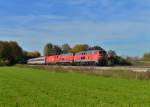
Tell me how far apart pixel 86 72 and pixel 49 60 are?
62111mm

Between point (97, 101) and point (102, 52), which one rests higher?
point (102, 52)

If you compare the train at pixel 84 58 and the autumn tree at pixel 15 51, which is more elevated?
the autumn tree at pixel 15 51

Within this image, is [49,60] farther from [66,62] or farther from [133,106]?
[133,106]

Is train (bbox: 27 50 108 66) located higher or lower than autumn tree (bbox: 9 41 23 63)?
lower

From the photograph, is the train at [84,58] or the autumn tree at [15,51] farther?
the autumn tree at [15,51]

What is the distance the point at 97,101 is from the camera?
59.0 ft

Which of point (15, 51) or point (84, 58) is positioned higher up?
point (15, 51)

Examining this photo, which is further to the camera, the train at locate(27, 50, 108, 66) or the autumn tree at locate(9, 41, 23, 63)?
the autumn tree at locate(9, 41, 23, 63)

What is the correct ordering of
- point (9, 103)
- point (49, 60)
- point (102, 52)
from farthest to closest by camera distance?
1. point (49, 60)
2. point (102, 52)
3. point (9, 103)

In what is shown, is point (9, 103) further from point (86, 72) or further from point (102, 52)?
point (102, 52)

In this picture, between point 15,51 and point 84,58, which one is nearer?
point 84,58

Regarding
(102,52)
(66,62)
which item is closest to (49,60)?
(66,62)

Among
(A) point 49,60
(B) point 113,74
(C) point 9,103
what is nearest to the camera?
(C) point 9,103

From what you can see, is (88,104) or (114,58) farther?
(114,58)
